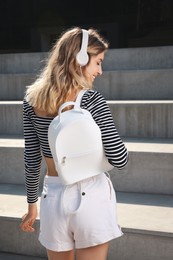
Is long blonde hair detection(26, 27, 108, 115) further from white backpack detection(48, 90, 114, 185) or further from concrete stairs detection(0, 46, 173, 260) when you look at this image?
concrete stairs detection(0, 46, 173, 260)

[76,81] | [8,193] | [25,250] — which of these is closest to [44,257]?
[25,250]

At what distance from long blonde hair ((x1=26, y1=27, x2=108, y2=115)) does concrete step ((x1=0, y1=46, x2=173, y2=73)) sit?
2.52m

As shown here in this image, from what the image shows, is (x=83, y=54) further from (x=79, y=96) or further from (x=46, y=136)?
(x=46, y=136)

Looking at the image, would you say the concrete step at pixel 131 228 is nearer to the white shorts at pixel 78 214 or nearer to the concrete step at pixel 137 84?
the white shorts at pixel 78 214

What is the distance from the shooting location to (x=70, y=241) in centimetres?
138

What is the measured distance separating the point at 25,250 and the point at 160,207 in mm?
857

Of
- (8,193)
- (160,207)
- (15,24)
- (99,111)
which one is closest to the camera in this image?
(99,111)

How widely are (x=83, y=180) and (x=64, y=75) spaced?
38 cm

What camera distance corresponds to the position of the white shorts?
4.28ft

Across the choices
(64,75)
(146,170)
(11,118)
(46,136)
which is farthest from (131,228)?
(11,118)

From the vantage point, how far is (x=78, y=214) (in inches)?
50.9

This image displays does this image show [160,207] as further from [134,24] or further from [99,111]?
[134,24]

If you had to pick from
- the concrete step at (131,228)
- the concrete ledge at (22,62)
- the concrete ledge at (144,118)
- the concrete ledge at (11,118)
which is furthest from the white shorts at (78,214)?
the concrete ledge at (22,62)

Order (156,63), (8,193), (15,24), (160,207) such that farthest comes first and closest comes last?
(15,24)
(156,63)
(8,193)
(160,207)
